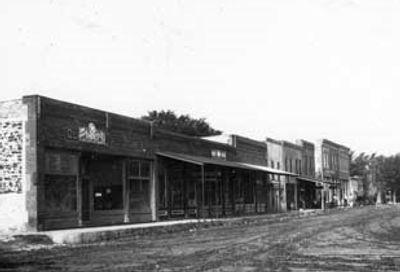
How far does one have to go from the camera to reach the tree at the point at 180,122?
76688mm

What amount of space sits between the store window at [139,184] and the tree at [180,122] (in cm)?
4270

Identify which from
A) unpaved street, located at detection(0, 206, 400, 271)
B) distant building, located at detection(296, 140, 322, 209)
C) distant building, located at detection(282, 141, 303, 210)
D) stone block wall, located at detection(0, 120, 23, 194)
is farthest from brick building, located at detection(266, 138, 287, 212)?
unpaved street, located at detection(0, 206, 400, 271)

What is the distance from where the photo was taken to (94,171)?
30172 mm

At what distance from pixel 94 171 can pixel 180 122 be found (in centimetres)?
4768

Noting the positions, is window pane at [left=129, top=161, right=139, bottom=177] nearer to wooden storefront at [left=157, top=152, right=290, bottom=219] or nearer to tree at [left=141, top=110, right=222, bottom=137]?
wooden storefront at [left=157, top=152, right=290, bottom=219]

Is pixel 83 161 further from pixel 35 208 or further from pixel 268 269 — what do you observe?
pixel 268 269

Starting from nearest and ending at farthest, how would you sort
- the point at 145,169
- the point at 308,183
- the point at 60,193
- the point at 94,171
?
the point at 60,193 → the point at 94,171 → the point at 145,169 → the point at 308,183

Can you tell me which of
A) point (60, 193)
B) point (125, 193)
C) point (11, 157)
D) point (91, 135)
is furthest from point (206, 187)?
point (11, 157)

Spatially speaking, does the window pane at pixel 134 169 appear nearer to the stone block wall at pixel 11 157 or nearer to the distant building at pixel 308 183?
the stone block wall at pixel 11 157

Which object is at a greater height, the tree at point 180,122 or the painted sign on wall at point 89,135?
the tree at point 180,122

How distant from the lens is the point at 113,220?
3058cm

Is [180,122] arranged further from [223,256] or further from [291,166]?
[223,256]

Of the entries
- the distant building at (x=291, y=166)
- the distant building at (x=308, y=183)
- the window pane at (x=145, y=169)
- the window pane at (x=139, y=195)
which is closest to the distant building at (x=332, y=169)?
the distant building at (x=308, y=183)

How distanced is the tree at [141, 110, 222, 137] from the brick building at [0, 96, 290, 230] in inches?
1259
